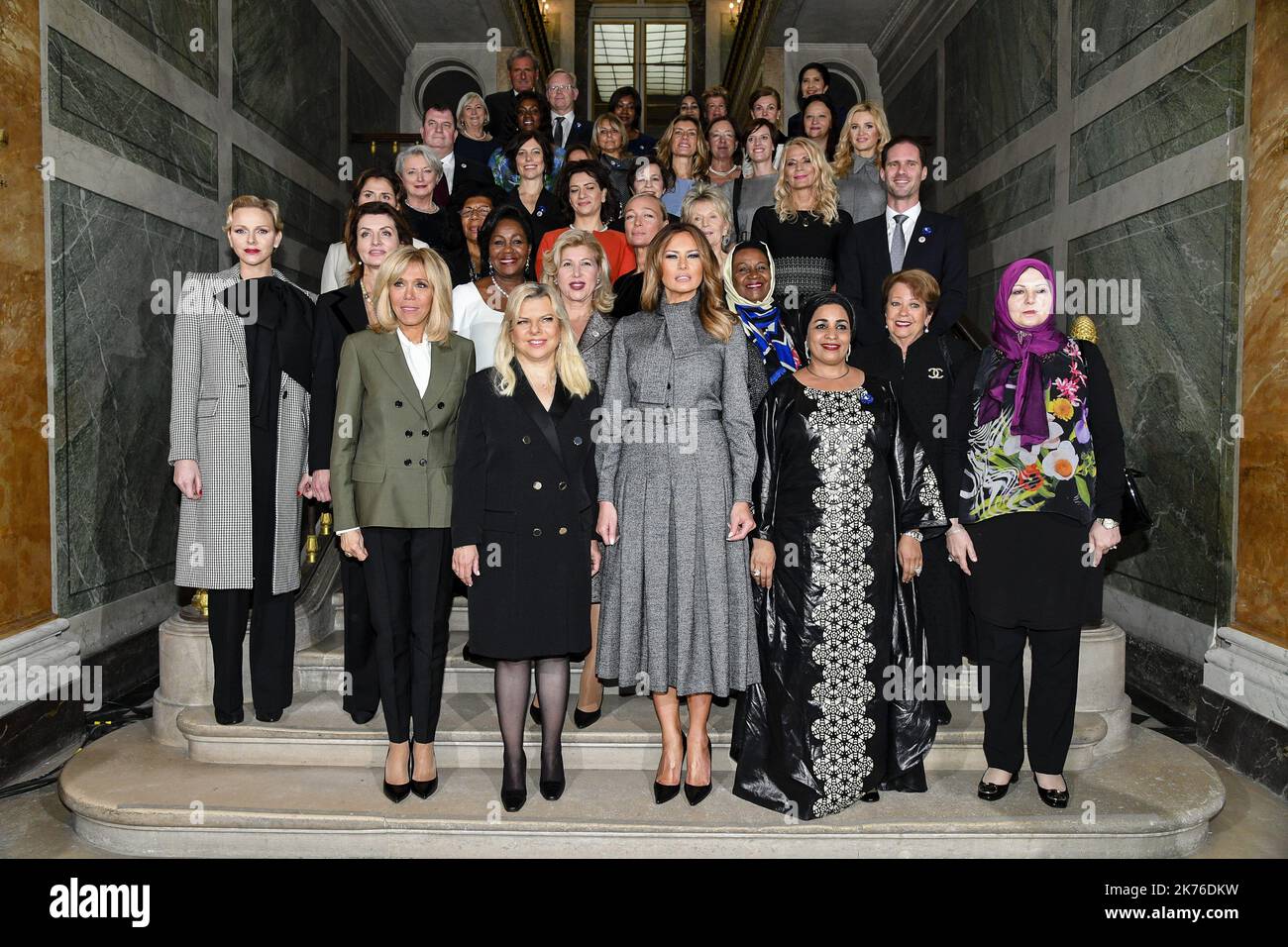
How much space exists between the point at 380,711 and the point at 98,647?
1.77 metres

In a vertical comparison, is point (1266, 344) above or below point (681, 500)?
above

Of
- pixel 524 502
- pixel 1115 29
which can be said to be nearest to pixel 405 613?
pixel 524 502

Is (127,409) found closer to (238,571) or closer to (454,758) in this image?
(238,571)

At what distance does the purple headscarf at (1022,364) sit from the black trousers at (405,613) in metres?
2.11

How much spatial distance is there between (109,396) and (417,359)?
7.82ft

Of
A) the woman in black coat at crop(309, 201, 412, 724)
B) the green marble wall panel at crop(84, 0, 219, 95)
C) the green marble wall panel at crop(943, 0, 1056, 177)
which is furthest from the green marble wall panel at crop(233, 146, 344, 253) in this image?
the green marble wall panel at crop(943, 0, 1056, 177)

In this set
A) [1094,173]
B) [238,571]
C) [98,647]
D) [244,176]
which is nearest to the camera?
[238,571]

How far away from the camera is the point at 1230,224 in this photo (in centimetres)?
442

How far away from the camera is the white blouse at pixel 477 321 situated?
394cm

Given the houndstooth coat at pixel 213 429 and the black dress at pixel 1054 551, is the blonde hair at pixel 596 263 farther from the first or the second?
the black dress at pixel 1054 551

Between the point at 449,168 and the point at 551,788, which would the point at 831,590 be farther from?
the point at 449,168

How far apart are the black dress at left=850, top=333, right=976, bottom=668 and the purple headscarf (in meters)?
0.25

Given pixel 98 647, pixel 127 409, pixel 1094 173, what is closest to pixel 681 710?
pixel 98 647

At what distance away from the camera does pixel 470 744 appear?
383 cm
